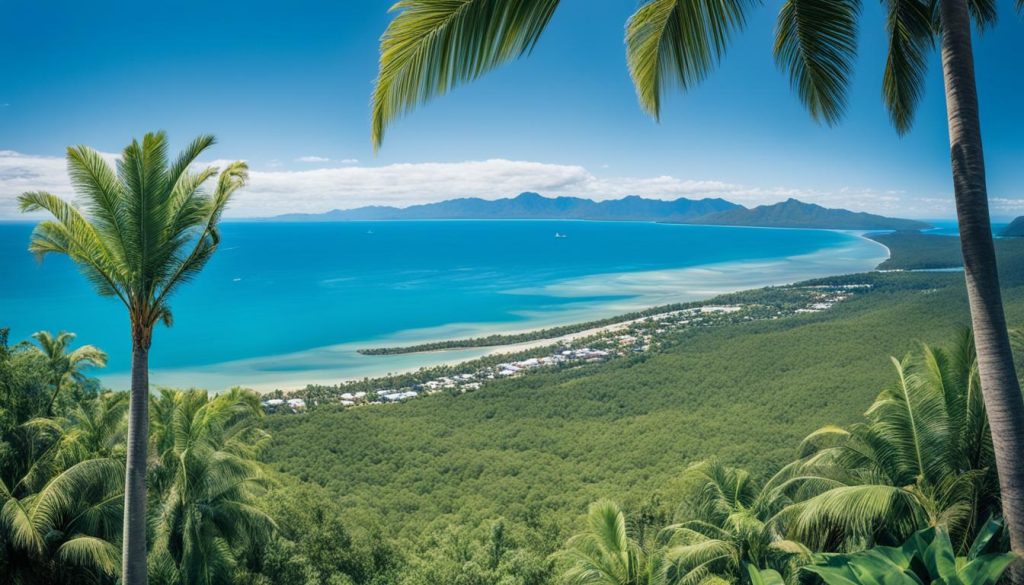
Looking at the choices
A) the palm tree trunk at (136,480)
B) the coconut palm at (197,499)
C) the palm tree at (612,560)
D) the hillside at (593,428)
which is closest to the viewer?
the palm tree trunk at (136,480)

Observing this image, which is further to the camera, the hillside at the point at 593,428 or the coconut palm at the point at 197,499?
the hillside at the point at 593,428

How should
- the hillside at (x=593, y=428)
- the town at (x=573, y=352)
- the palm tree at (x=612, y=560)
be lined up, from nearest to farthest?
the palm tree at (x=612, y=560), the hillside at (x=593, y=428), the town at (x=573, y=352)

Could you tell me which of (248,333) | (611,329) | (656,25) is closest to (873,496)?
(656,25)

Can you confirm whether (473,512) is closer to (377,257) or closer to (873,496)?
(873,496)

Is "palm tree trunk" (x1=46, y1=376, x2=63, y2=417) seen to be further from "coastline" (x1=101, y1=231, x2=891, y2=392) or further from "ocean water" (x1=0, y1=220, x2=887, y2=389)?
"ocean water" (x1=0, y1=220, x2=887, y2=389)

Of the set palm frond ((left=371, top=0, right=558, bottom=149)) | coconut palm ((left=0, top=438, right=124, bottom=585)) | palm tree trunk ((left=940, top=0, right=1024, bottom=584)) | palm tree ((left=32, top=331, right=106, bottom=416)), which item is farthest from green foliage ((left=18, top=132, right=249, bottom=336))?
palm tree ((left=32, top=331, right=106, bottom=416))

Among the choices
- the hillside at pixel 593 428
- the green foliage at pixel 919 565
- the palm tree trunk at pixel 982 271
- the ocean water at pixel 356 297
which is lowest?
the hillside at pixel 593 428

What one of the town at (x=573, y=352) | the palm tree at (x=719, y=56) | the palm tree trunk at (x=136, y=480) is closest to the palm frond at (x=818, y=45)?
the palm tree at (x=719, y=56)

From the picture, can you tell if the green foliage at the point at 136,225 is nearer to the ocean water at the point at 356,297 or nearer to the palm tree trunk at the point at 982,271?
the ocean water at the point at 356,297

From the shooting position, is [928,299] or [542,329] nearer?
[928,299]
